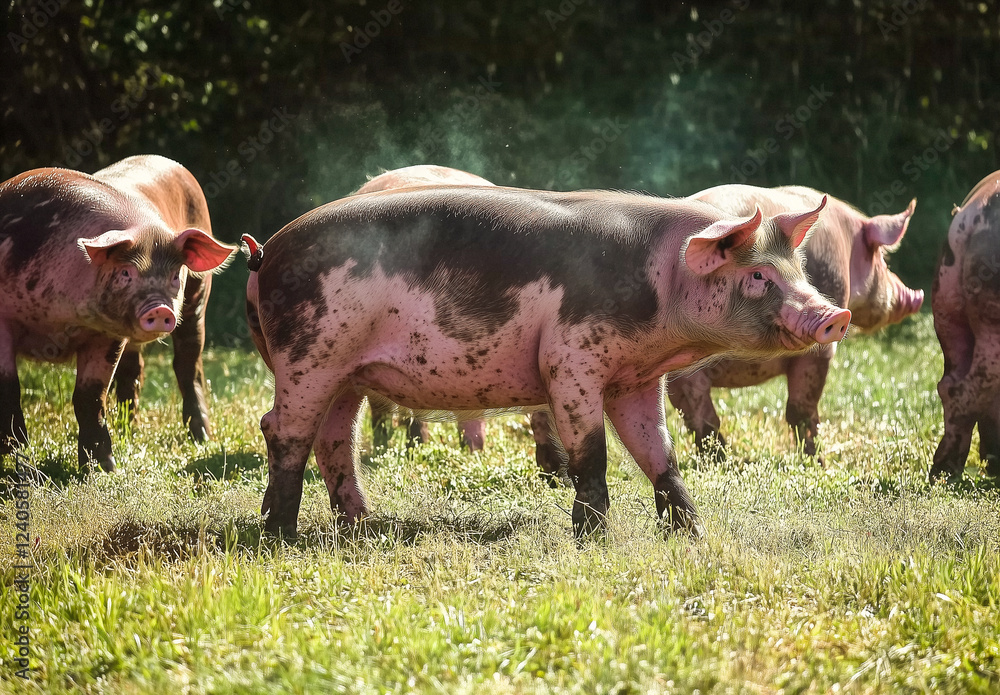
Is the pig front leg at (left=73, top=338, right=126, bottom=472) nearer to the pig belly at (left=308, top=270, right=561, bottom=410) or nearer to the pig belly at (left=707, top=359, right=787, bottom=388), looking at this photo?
the pig belly at (left=308, top=270, right=561, bottom=410)

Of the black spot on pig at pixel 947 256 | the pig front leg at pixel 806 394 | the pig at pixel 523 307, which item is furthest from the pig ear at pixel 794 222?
the pig front leg at pixel 806 394

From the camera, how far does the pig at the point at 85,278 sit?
563 centimetres

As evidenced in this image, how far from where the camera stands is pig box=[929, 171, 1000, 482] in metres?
5.93

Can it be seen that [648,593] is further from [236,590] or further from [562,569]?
[236,590]

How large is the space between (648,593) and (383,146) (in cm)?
891

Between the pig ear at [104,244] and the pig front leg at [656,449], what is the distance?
2596 millimetres

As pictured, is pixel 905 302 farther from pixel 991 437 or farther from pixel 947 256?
pixel 991 437

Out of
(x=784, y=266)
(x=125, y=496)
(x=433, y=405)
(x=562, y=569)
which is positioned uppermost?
(x=784, y=266)

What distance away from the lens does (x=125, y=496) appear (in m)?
5.47

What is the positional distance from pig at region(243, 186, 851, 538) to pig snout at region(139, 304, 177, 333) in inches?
31.5

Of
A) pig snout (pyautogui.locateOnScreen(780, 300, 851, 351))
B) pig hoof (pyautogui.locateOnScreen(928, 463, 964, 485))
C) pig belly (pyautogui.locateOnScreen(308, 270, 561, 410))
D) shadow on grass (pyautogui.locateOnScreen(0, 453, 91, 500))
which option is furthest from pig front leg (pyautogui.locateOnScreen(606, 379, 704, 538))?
shadow on grass (pyautogui.locateOnScreen(0, 453, 91, 500))

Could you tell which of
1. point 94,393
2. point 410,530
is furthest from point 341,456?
point 94,393

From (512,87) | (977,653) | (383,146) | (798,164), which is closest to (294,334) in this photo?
(977,653)

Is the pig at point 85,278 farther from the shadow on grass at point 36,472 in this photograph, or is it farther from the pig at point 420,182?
the pig at point 420,182
